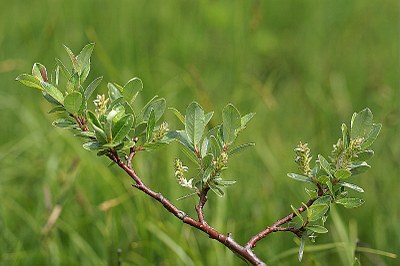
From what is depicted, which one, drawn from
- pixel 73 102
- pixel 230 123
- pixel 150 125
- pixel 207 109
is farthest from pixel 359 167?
pixel 207 109

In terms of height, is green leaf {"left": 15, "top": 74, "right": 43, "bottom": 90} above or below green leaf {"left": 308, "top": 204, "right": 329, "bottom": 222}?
above

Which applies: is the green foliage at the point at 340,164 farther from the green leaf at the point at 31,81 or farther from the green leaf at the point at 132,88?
the green leaf at the point at 31,81

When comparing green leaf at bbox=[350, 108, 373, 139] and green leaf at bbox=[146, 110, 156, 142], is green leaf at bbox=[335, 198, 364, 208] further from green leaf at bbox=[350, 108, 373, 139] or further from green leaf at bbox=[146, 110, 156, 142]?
green leaf at bbox=[146, 110, 156, 142]

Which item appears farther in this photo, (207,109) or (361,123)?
(207,109)

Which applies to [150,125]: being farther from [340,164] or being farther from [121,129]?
[340,164]

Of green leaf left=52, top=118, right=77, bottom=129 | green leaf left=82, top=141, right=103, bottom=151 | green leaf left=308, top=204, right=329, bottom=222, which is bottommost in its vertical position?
green leaf left=308, top=204, right=329, bottom=222

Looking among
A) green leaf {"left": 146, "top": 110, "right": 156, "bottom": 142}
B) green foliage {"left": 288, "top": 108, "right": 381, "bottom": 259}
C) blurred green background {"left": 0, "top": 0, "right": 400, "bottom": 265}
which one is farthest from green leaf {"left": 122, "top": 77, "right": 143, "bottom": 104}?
blurred green background {"left": 0, "top": 0, "right": 400, "bottom": 265}
